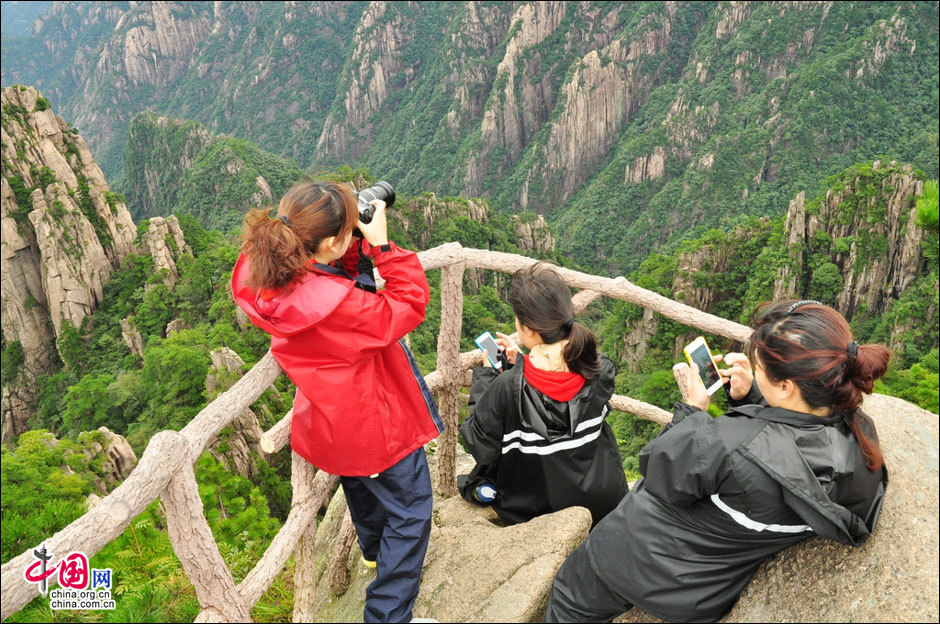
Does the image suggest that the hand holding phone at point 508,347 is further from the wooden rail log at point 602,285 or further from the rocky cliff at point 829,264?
the rocky cliff at point 829,264

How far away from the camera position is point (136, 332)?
2609cm

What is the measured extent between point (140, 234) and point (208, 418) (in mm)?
33573

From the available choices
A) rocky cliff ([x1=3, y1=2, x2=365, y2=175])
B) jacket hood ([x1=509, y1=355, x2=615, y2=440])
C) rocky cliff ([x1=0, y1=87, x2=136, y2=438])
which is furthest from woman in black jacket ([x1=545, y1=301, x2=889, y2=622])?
rocky cliff ([x1=3, y1=2, x2=365, y2=175])

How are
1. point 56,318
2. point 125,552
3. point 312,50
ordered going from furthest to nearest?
point 312,50
point 56,318
point 125,552

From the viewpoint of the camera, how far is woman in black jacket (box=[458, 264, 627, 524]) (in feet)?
8.36

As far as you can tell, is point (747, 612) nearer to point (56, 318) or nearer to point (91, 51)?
point (56, 318)

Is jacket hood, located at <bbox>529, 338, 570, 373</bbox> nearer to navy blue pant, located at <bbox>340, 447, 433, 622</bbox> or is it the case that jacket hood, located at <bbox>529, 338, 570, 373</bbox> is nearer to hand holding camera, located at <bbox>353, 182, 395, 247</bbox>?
navy blue pant, located at <bbox>340, 447, 433, 622</bbox>

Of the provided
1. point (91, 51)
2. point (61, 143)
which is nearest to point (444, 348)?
point (61, 143)

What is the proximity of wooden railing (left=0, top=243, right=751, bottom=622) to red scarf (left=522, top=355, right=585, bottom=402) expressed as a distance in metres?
0.59

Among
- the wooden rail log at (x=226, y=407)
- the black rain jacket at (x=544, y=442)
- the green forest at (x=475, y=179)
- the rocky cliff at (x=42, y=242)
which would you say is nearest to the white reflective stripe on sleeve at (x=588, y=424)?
the black rain jacket at (x=544, y=442)

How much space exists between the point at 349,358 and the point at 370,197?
0.78 meters

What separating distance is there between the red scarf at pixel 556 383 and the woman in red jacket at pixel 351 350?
0.49m

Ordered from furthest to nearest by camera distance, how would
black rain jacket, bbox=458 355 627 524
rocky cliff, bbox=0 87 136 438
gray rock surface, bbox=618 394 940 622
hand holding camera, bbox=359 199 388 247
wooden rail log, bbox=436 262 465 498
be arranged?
rocky cliff, bbox=0 87 136 438, wooden rail log, bbox=436 262 465 498, black rain jacket, bbox=458 355 627 524, hand holding camera, bbox=359 199 388 247, gray rock surface, bbox=618 394 940 622

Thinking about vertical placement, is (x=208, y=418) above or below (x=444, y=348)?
above
